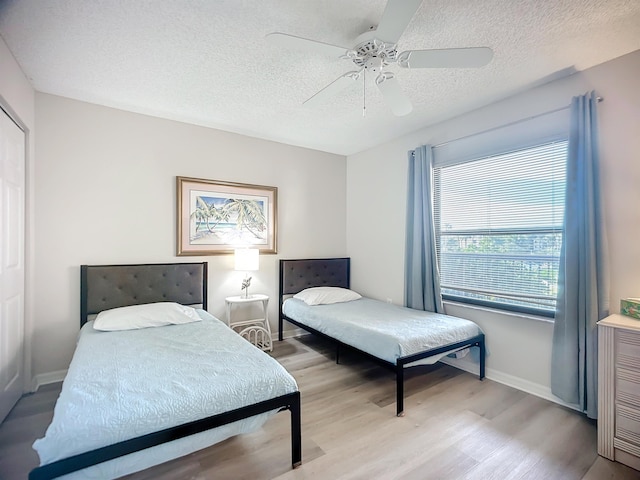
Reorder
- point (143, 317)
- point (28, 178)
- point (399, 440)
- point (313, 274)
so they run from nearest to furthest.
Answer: point (399, 440) → point (28, 178) → point (143, 317) → point (313, 274)

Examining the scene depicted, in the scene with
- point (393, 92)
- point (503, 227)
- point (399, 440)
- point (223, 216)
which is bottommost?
point (399, 440)

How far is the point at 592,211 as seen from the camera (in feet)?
7.52

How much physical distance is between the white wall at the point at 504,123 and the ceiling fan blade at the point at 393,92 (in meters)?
1.33

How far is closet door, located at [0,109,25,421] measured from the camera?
2.17m

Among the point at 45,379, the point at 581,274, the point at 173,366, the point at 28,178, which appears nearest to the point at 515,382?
the point at 581,274

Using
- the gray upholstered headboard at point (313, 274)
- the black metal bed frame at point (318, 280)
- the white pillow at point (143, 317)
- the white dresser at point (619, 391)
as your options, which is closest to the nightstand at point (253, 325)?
the black metal bed frame at point (318, 280)

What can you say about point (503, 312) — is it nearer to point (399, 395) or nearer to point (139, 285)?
point (399, 395)

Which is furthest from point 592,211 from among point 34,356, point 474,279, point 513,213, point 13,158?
point 34,356

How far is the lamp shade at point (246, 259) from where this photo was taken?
355 cm

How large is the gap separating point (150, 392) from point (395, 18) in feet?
7.51

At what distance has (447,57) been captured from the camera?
5.77 feet

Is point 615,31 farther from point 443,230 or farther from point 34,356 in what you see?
point 34,356

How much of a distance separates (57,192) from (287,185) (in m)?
2.49

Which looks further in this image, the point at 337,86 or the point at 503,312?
the point at 503,312
